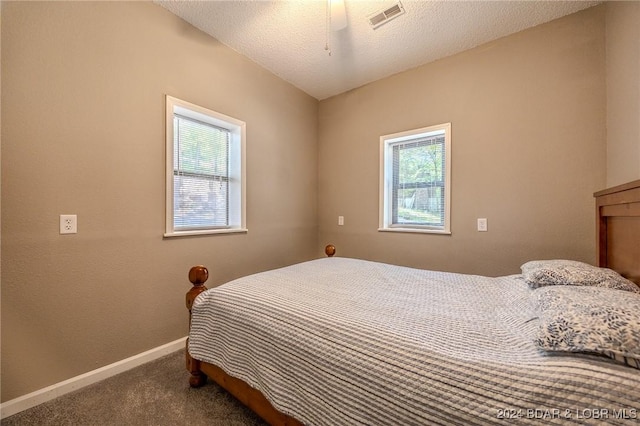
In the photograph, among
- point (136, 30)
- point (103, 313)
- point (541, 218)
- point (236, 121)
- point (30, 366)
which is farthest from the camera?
point (236, 121)

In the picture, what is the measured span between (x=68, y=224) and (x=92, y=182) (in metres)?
0.30

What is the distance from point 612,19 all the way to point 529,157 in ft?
3.45

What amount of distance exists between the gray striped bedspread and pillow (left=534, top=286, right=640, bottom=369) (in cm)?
3

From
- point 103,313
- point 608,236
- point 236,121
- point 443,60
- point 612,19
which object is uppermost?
point 443,60

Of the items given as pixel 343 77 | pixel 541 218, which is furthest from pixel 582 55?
pixel 343 77

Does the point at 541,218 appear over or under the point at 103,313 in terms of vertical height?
over

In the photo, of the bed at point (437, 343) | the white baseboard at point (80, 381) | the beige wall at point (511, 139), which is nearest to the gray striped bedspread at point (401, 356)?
the bed at point (437, 343)

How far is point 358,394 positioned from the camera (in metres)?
0.89

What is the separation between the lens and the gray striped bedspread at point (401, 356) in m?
0.67

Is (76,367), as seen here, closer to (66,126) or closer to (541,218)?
(66,126)

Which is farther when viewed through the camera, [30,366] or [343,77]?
[343,77]

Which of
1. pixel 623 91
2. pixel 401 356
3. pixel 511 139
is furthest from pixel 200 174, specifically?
pixel 623 91

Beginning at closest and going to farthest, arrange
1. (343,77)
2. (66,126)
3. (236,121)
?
1. (66,126)
2. (236,121)
3. (343,77)

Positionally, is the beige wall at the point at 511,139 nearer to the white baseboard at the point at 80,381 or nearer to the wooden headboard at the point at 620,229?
the wooden headboard at the point at 620,229
